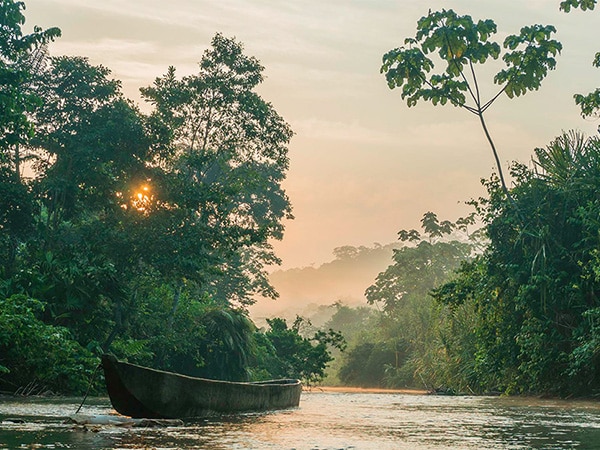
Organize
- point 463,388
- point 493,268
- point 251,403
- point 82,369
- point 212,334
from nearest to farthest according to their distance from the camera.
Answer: point 251,403 < point 82,369 < point 493,268 < point 212,334 < point 463,388

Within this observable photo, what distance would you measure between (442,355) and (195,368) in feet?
A: 33.0

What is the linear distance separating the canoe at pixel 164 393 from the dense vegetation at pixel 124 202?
23.9 ft

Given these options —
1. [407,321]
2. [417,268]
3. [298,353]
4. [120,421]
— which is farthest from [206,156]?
[417,268]

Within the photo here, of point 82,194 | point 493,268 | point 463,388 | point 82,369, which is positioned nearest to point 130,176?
point 82,194

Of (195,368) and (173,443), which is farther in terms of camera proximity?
(195,368)

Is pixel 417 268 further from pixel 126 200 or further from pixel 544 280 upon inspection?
pixel 544 280

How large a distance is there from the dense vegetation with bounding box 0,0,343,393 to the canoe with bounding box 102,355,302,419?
7297 mm

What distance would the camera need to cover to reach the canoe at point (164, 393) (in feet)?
34.0

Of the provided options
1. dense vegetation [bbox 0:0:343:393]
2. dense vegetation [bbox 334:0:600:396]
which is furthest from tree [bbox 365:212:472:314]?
dense vegetation [bbox 334:0:600:396]

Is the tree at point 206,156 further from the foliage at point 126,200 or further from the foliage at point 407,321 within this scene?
the foliage at point 407,321

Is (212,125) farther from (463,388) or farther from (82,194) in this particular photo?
(463,388)

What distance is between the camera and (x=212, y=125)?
28.1 meters

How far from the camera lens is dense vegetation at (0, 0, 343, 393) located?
2078cm

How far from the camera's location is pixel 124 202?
2458 centimetres
